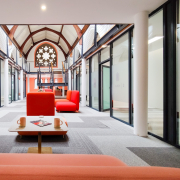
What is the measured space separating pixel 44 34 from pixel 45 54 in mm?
2595

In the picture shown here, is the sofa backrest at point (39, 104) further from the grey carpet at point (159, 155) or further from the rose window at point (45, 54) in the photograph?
the rose window at point (45, 54)

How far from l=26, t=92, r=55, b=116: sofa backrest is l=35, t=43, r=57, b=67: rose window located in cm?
1849

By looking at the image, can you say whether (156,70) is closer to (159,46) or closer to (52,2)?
(159,46)

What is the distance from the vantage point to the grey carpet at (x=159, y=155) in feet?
8.24

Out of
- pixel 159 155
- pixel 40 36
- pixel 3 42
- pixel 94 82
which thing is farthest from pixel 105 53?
pixel 40 36

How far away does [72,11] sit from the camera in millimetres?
3826

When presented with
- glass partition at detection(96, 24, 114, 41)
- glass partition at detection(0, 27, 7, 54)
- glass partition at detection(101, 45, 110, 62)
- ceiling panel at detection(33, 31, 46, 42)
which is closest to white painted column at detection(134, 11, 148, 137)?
glass partition at detection(96, 24, 114, 41)

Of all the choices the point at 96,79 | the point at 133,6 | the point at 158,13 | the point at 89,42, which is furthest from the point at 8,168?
the point at 89,42

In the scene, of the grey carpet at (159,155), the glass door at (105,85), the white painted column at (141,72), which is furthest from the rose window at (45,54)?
the grey carpet at (159,155)

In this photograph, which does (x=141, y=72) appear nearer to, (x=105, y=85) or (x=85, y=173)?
(x=85, y=173)

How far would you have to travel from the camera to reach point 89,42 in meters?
8.96

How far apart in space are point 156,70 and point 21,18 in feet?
11.4

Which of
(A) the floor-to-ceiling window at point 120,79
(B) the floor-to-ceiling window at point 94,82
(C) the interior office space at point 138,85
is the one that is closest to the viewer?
(C) the interior office space at point 138,85

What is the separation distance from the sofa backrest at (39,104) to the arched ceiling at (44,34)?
6.36 meters
